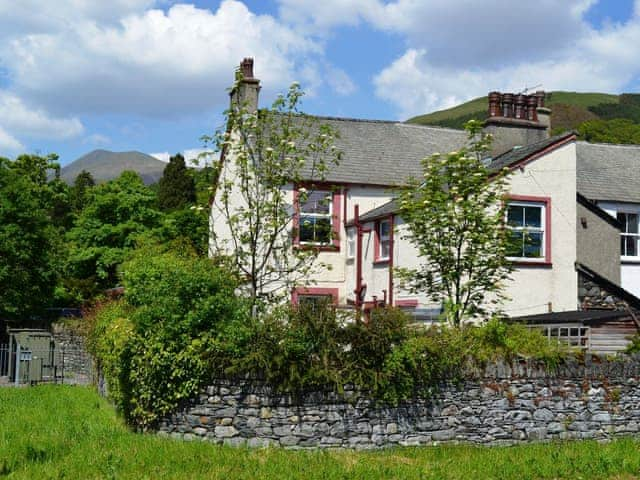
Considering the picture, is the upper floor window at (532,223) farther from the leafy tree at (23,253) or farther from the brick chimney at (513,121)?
the leafy tree at (23,253)

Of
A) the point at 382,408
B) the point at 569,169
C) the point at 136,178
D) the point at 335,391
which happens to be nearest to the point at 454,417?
the point at 382,408

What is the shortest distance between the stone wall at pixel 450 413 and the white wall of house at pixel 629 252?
38.0ft

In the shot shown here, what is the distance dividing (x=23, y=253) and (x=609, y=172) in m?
22.1

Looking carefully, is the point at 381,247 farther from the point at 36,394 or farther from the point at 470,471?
the point at 470,471

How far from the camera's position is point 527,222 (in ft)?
72.7

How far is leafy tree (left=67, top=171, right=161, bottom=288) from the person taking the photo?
44031 mm

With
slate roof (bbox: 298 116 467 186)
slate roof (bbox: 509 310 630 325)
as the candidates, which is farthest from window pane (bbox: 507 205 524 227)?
slate roof (bbox: 298 116 467 186)

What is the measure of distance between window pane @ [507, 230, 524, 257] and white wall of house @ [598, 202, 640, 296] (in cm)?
587

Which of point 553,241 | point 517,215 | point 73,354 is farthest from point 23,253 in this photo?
point 553,241

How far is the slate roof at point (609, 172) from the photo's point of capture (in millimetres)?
27031

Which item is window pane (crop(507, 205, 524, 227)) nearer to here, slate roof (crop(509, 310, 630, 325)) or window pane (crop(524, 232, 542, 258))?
window pane (crop(524, 232, 542, 258))

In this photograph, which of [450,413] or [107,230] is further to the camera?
[107,230]

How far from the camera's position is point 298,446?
525 inches

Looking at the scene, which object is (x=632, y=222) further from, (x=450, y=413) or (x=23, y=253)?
(x=23, y=253)
